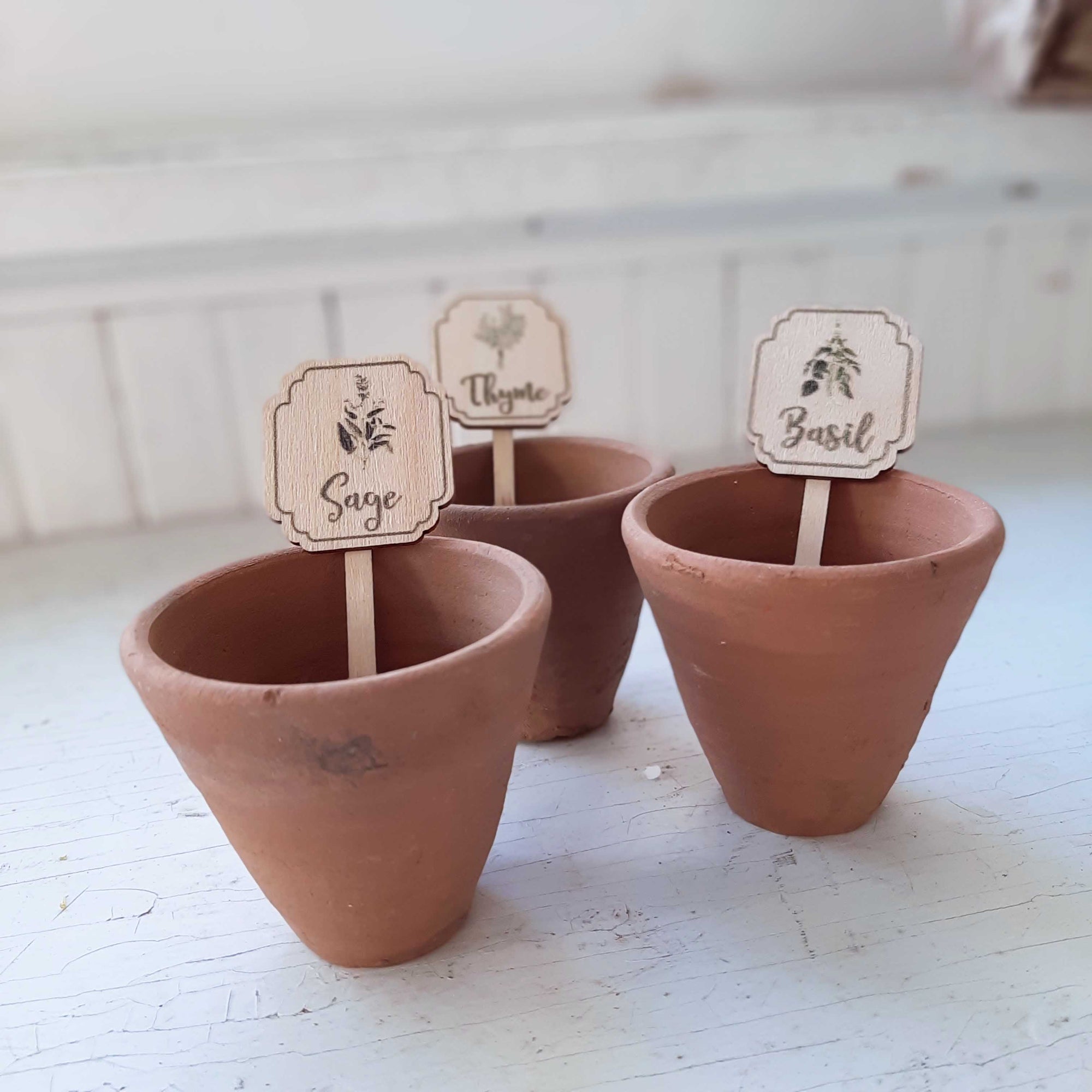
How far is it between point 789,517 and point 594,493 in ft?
0.68

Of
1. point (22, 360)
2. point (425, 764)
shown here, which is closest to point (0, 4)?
point (22, 360)

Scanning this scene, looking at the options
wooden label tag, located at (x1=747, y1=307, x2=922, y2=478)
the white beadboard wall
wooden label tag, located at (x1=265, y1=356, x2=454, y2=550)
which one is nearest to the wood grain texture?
the white beadboard wall

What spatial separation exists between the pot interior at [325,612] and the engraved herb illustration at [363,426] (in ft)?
0.25

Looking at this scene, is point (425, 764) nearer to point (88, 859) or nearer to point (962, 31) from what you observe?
point (88, 859)

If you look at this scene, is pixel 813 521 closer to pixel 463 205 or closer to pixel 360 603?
pixel 360 603

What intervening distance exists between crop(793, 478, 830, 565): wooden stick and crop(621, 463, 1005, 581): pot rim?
0.06m

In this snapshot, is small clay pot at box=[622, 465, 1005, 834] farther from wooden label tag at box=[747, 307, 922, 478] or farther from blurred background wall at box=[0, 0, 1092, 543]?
blurred background wall at box=[0, 0, 1092, 543]

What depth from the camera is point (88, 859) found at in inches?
31.7

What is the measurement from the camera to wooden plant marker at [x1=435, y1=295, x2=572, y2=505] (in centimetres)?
96

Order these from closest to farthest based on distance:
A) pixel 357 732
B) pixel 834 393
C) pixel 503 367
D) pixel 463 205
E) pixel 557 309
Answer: pixel 357 732 → pixel 834 393 → pixel 503 367 → pixel 463 205 → pixel 557 309

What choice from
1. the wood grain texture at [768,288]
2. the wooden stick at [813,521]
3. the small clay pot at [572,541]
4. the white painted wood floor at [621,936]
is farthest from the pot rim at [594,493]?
the wood grain texture at [768,288]

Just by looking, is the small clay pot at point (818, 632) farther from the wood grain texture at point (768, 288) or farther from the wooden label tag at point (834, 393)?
the wood grain texture at point (768, 288)

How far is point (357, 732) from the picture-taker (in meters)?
0.58

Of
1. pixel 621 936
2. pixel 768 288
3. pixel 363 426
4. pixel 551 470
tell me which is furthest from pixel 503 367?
pixel 768 288
